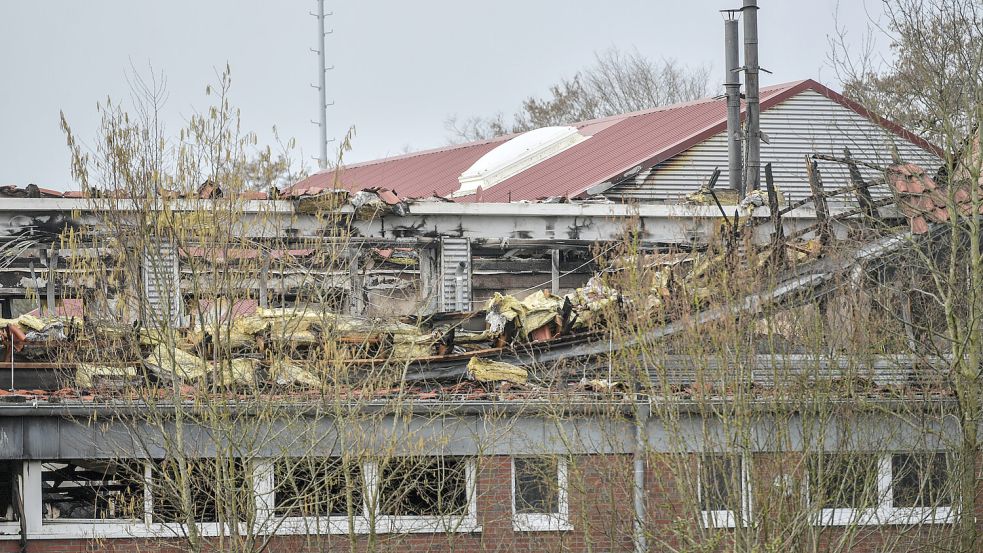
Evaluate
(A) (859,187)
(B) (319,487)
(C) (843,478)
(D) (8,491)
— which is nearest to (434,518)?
(B) (319,487)

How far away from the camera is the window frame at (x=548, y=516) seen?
1370 centimetres

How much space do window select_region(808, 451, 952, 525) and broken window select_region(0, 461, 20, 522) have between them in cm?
826

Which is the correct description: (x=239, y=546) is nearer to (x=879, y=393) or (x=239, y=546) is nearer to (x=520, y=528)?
(x=520, y=528)

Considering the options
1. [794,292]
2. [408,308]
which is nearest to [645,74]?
[408,308]

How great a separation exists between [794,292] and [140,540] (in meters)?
7.54

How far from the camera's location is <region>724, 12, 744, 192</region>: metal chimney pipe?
2342 cm

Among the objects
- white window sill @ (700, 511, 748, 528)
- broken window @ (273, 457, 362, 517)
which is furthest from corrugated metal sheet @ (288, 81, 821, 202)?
white window sill @ (700, 511, 748, 528)

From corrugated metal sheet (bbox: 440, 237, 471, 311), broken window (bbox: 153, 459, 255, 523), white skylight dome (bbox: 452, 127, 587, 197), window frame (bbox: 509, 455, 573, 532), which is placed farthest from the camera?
white skylight dome (bbox: 452, 127, 587, 197)

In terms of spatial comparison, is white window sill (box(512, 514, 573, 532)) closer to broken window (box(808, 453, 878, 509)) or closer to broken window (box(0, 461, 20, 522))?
broken window (box(808, 453, 878, 509))

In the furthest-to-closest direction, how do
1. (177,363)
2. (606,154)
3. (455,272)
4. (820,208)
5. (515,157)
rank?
1. (515,157)
2. (606,154)
3. (455,272)
4. (820,208)
5. (177,363)

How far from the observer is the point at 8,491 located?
13438 millimetres

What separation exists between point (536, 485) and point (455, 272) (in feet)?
17.4

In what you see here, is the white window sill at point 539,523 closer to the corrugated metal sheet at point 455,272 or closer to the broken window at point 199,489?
the broken window at point 199,489

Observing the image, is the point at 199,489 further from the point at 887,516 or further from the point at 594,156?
the point at 594,156
